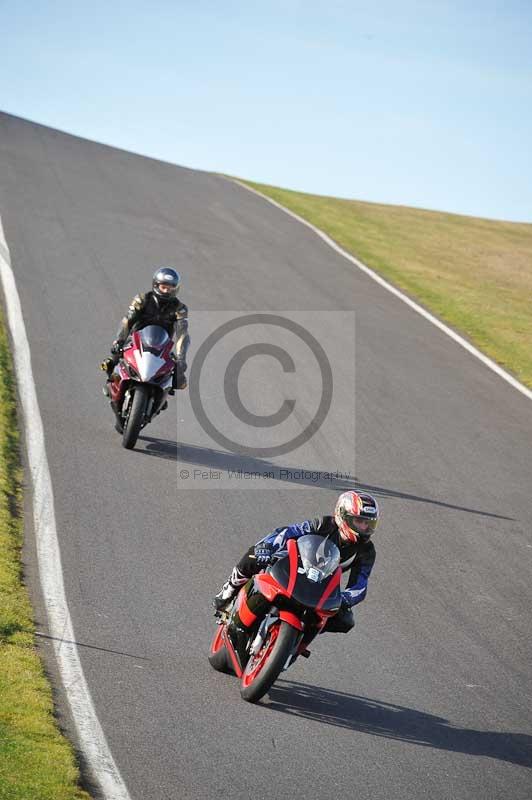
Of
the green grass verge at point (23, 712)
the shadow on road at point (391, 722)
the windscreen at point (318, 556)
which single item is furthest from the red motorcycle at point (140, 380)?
the windscreen at point (318, 556)

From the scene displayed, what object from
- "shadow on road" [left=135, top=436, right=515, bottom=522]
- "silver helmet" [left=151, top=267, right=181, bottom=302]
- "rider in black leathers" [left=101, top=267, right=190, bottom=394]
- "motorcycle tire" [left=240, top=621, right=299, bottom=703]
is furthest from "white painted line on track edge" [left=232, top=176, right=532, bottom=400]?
"motorcycle tire" [left=240, top=621, right=299, bottom=703]

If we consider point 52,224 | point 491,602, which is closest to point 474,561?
point 491,602

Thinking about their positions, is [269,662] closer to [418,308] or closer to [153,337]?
[153,337]

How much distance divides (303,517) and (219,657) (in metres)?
4.17

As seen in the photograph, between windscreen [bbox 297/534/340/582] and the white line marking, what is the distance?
1654 millimetres

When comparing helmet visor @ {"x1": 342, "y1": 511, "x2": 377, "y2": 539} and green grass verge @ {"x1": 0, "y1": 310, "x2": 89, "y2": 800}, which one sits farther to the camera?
helmet visor @ {"x1": 342, "y1": 511, "x2": 377, "y2": 539}

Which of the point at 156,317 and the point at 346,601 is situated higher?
the point at 156,317

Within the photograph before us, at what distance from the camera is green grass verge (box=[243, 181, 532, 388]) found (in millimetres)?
24172

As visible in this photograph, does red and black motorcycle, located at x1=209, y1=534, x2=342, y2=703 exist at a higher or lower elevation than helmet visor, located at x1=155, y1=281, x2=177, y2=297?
lower

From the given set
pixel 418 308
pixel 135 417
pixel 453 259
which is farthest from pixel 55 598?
pixel 453 259

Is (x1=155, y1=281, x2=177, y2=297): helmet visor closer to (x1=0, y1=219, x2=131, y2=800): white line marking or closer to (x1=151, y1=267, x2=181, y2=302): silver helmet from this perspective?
(x1=151, y1=267, x2=181, y2=302): silver helmet

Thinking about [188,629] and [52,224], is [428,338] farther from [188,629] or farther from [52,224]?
[188,629]

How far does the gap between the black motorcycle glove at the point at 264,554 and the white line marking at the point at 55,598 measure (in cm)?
144

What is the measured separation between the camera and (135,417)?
12.9 metres
